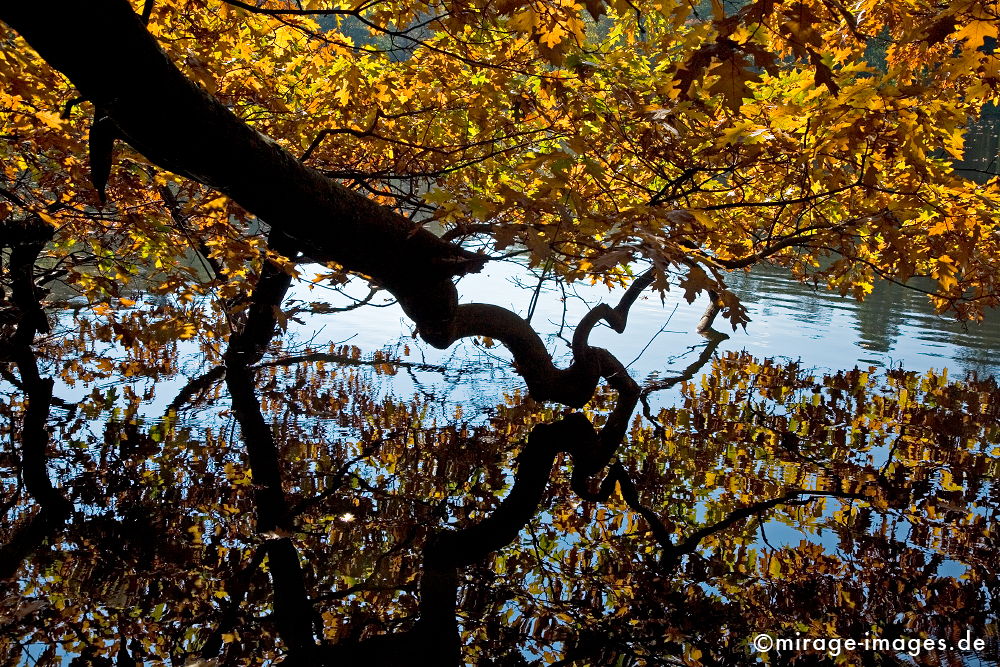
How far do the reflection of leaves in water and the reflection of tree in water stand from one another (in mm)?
18

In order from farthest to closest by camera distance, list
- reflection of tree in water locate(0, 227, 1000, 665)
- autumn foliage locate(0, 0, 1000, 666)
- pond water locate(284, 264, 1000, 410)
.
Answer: pond water locate(284, 264, 1000, 410), reflection of tree in water locate(0, 227, 1000, 665), autumn foliage locate(0, 0, 1000, 666)

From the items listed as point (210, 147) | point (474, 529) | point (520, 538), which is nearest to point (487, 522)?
point (474, 529)

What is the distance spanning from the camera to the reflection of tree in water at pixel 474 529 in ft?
9.89

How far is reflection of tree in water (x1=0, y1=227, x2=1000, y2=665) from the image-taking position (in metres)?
3.02

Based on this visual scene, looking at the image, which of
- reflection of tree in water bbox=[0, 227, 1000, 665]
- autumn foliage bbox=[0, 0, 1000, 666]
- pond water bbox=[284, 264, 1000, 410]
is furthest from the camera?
pond water bbox=[284, 264, 1000, 410]

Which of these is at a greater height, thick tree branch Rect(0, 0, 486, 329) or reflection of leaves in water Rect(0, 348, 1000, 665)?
thick tree branch Rect(0, 0, 486, 329)

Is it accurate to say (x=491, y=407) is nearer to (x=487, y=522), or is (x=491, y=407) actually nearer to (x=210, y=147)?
(x=487, y=522)

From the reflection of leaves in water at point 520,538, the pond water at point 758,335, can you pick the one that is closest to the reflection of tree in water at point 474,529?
the reflection of leaves in water at point 520,538

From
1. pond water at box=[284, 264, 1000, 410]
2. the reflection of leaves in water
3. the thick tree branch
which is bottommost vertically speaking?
the reflection of leaves in water

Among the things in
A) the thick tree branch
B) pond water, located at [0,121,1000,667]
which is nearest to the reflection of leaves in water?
pond water, located at [0,121,1000,667]

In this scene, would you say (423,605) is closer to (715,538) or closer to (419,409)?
(715,538)

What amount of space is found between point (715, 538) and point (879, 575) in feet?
2.92

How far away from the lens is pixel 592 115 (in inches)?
163

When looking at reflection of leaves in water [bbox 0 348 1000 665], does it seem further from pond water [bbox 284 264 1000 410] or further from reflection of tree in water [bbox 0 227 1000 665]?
pond water [bbox 284 264 1000 410]
